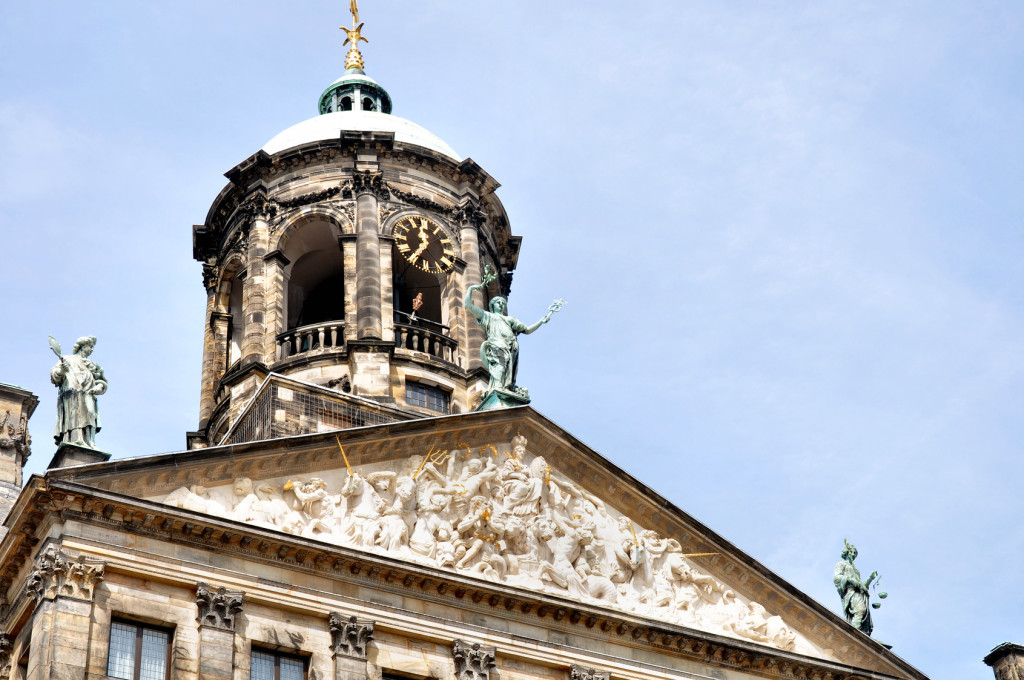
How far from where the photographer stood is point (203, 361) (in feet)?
130

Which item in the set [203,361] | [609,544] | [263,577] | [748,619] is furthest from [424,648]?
[203,361]

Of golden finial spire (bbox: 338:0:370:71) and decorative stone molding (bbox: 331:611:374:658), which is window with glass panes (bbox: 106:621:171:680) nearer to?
decorative stone molding (bbox: 331:611:374:658)

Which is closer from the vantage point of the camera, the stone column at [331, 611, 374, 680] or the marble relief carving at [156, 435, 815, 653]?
Result: the stone column at [331, 611, 374, 680]

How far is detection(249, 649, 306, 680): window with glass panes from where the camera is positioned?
26703 millimetres

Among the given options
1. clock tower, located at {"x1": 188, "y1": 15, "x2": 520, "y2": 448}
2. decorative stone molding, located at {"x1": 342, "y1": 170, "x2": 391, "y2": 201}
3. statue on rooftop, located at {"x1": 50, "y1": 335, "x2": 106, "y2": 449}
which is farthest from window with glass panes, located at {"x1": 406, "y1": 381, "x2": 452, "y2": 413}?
statue on rooftop, located at {"x1": 50, "y1": 335, "x2": 106, "y2": 449}

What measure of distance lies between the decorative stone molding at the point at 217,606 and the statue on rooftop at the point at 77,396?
11.1ft

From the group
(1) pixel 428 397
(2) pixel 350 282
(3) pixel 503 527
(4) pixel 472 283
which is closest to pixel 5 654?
(3) pixel 503 527

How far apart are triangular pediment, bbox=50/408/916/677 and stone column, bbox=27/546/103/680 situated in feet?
5.03

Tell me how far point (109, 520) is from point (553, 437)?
883cm

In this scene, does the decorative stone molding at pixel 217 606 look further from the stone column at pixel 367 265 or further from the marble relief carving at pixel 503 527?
the stone column at pixel 367 265

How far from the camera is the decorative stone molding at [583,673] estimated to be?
29.5 meters

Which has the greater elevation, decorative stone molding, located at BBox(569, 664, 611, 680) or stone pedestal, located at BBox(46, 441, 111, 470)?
stone pedestal, located at BBox(46, 441, 111, 470)

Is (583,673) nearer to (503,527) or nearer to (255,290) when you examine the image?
(503,527)

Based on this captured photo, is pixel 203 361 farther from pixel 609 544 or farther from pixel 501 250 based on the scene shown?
Result: pixel 609 544
